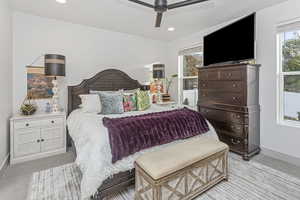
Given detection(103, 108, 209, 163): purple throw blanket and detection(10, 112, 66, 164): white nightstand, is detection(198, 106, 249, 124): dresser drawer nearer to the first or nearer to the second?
detection(103, 108, 209, 163): purple throw blanket

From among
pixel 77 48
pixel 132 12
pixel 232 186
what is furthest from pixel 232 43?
pixel 77 48

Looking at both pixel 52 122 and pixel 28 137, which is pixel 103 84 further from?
pixel 28 137

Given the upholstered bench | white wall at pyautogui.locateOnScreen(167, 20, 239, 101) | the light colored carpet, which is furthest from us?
white wall at pyautogui.locateOnScreen(167, 20, 239, 101)

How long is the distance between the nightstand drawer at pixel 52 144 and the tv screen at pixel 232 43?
347 centimetres

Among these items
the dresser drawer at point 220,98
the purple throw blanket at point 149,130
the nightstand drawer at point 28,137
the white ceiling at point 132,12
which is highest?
the white ceiling at point 132,12

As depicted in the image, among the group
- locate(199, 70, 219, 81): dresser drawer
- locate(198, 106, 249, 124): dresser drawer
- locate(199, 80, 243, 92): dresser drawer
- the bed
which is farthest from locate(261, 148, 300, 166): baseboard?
the bed

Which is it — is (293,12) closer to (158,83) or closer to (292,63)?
(292,63)

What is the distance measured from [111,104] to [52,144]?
131cm

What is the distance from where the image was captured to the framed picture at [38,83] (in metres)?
3.12

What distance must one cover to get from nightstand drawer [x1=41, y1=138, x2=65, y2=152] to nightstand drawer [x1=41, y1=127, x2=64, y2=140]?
0.07 metres

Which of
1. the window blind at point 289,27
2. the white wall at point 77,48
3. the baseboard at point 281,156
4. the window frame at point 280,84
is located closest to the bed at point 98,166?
the white wall at point 77,48

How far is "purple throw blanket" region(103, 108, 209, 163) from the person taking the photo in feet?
6.09

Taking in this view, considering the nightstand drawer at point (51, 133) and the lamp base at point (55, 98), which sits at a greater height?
the lamp base at point (55, 98)

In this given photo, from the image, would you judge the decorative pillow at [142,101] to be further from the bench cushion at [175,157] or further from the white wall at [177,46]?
the white wall at [177,46]
